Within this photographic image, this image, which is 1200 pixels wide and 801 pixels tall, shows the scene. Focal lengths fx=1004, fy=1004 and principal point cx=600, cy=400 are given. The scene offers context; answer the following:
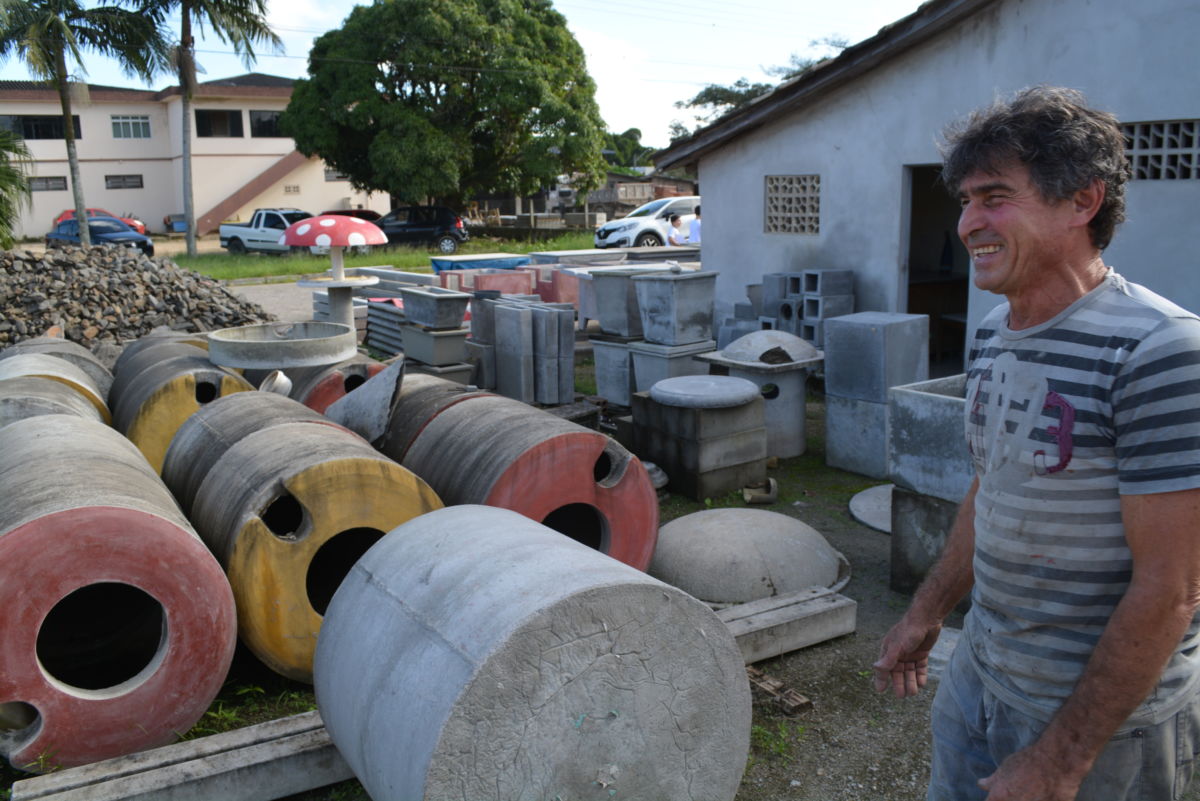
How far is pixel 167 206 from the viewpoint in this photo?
41.1 meters

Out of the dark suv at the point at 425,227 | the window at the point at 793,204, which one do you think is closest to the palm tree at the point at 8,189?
the window at the point at 793,204

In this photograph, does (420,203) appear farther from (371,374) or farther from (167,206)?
(371,374)

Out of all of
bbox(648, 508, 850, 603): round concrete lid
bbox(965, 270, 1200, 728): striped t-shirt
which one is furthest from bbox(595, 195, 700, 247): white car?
bbox(965, 270, 1200, 728): striped t-shirt

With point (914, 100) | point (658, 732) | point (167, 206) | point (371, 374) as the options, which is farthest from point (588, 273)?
point (167, 206)

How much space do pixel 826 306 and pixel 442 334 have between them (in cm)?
392

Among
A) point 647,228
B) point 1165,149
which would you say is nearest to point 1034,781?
point 1165,149

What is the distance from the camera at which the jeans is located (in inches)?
81.3

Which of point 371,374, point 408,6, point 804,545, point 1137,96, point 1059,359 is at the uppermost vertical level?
point 408,6

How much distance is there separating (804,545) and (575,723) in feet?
10.5

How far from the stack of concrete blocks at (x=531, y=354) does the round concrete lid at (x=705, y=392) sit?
162cm

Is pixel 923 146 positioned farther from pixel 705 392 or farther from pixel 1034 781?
pixel 1034 781

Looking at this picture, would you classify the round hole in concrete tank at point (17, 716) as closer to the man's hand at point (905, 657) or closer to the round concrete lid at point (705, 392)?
the man's hand at point (905, 657)

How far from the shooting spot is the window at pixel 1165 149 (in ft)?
25.8

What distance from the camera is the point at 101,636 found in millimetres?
5141
